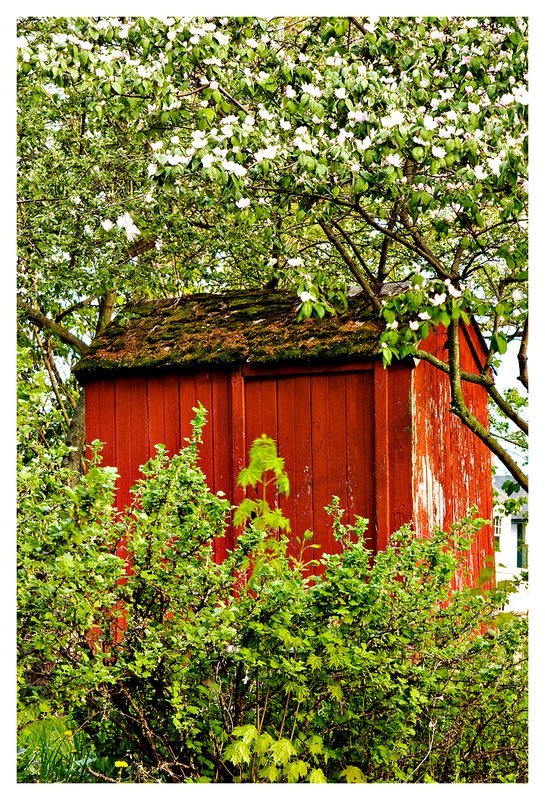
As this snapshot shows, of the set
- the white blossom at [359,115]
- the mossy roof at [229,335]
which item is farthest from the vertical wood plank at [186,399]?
the white blossom at [359,115]

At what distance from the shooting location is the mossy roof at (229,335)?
6.49m

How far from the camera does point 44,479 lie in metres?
3.57

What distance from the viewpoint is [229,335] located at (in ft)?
23.3

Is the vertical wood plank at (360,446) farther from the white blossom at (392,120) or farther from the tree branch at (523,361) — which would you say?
the white blossom at (392,120)

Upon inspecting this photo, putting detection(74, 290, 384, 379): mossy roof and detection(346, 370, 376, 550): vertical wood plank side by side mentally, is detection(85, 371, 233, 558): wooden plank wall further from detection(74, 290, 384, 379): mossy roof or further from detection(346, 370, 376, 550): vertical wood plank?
detection(346, 370, 376, 550): vertical wood plank

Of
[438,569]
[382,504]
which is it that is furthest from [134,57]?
[438,569]

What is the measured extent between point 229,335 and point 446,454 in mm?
2204

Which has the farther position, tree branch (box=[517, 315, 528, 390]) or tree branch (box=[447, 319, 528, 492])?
tree branch (box=[517, 315, 528, 390])

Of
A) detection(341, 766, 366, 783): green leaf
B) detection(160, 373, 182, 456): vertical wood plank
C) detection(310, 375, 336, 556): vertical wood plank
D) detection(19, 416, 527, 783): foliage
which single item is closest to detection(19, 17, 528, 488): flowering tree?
detection(310, 375, 336, 556): vertical wood plank

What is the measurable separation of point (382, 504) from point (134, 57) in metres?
4.09

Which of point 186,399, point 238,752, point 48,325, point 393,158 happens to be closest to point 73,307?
point 48,325

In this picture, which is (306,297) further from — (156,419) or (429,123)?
(156,419)

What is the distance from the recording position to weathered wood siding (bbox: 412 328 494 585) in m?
6.51

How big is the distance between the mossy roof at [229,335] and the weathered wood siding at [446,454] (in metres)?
0.66
